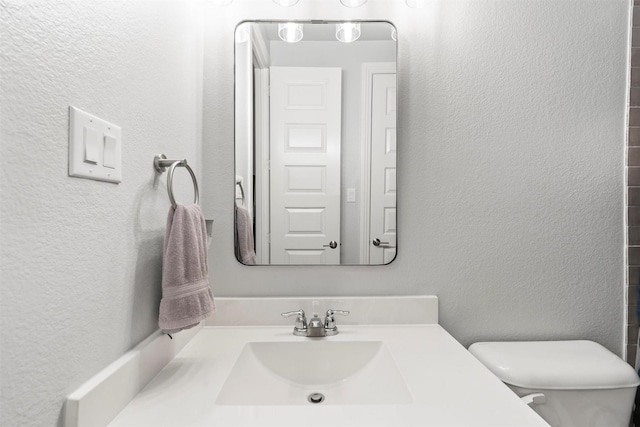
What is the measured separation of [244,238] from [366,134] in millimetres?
540

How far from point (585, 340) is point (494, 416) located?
0.84m

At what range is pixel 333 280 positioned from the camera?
124 cm

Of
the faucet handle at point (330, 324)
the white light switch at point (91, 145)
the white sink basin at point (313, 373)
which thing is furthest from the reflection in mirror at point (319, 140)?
the white light switch at point (91, 145)

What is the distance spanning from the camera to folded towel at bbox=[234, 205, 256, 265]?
4.01 ft

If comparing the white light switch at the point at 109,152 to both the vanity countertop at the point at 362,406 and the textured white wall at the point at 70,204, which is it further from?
the vanity countertop at the point at 362,406

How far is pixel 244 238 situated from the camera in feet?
4.02

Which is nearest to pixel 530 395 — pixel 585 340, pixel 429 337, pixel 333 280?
pixel 429 337

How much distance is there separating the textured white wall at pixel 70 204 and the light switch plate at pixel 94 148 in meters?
0.01

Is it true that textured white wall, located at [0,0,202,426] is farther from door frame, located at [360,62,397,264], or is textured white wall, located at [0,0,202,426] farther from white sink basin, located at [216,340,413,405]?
door frame, located at [360,62,397,264]

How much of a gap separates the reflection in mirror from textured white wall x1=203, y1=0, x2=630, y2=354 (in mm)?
57

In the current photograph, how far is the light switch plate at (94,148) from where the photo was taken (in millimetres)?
560

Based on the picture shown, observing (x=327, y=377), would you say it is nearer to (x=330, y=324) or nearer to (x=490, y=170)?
(x=330, y=324)

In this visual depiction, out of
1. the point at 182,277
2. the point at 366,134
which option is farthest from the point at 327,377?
the point at 366,134

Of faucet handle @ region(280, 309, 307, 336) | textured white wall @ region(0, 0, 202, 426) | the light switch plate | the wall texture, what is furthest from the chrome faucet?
the wall texture
